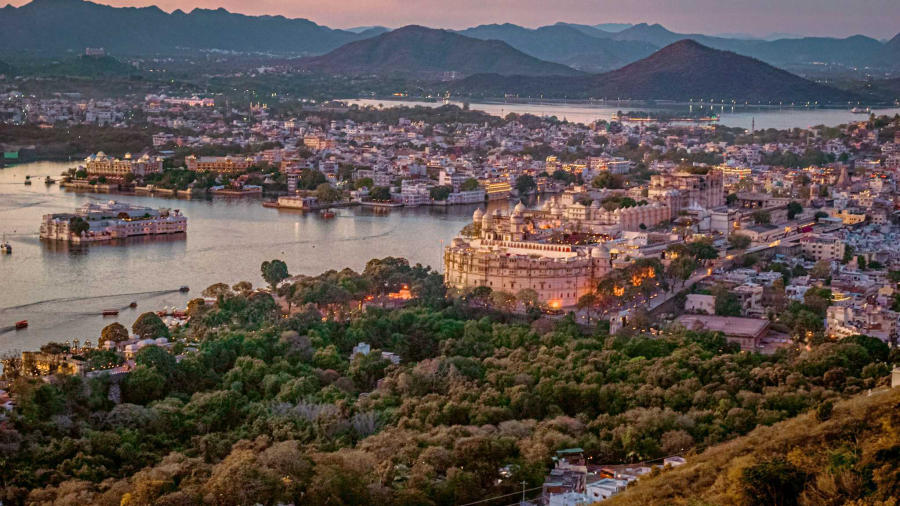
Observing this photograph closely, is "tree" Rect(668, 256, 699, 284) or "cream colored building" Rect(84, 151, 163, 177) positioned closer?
"tree" Rect(668, 256, 699, 284)

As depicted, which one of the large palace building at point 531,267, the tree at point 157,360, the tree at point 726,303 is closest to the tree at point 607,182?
the large palace building at point 531,267

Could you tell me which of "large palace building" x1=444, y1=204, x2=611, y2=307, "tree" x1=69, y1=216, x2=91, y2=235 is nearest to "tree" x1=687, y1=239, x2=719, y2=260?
"large palace building" x1=444, y1=204, x2=611, y2=307

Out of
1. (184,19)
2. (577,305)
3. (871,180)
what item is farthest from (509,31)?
(577,305)

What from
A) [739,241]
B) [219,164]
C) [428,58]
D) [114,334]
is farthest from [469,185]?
[428,58]

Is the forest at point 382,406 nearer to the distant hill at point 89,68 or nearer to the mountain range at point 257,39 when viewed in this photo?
the distant hill at point 89,68

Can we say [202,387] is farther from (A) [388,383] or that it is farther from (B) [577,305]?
(B) [577,305]

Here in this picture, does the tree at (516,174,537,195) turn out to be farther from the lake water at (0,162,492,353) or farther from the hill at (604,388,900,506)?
the hill at (604,388,900,506)

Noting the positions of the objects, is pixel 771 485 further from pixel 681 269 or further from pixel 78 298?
pixel 78 298

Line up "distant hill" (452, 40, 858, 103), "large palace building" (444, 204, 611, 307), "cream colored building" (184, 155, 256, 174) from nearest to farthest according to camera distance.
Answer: "large palace building" (444, 204, 611, 307)
"cream colored building" (184, 155, 256, 174)
"distant hill" (452, 40, 858, 103)
